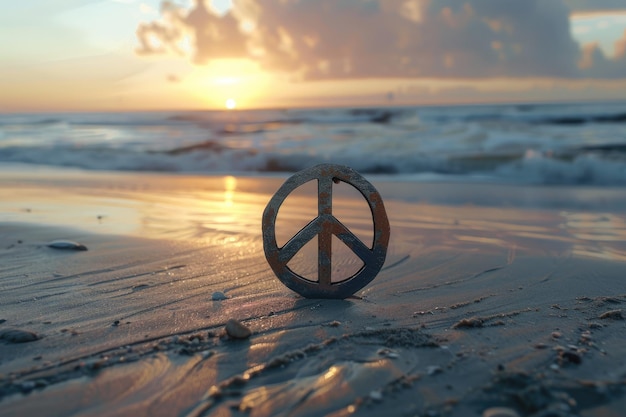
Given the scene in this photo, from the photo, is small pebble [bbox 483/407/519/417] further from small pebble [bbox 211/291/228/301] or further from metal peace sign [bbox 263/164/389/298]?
small pebble [bbox 211/291/228/301]

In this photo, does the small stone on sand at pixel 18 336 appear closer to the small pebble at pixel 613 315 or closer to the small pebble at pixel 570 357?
the small pebble at pixel 570 357

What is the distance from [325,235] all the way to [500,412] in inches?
60.0

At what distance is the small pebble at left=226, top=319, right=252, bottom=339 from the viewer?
9.57 ft

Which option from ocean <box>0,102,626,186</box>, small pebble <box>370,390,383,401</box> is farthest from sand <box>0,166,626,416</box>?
ocean <box>0,102,626,186</box>

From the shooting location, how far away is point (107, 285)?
3898mm

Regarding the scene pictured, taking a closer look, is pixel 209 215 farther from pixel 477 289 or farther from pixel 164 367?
pixel 164 367

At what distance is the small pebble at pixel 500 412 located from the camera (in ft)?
7.22

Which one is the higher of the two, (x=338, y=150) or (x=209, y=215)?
(x=338, y=150)

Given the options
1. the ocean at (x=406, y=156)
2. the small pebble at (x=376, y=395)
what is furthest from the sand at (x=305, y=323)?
the ocean at (x=406, y=156)

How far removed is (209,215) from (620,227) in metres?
4.46

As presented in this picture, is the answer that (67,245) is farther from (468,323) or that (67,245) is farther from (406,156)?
(406,156)

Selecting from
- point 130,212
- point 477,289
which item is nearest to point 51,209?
point 130,212

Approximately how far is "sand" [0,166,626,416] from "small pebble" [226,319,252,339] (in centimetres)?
4

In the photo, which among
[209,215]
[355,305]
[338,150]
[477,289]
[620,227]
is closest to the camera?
[355,305]
